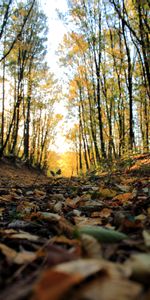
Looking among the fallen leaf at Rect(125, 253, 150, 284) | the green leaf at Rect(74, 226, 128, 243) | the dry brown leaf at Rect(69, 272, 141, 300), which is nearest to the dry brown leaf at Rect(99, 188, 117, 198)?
the green leaf at Rect(74, 226, 128, 243)

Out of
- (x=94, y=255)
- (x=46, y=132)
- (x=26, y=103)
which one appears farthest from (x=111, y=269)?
(x=46, y=132)

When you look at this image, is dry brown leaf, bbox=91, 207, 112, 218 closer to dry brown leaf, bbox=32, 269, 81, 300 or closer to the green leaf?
the green leaf

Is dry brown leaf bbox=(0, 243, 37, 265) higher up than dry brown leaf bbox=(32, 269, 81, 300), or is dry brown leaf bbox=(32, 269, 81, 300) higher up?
dry brown leaf bbox=(32, 269, 81, 300)

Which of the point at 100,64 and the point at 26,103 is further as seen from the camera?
the point at 26,103

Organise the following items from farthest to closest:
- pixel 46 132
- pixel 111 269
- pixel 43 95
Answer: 1. pixel 46 132
2. pixel 43 95
3. pixel 111 269

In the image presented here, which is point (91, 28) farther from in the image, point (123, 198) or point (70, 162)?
point (70, 162)

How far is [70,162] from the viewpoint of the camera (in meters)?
47.3

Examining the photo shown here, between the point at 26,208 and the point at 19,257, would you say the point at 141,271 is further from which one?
the point at 26,208

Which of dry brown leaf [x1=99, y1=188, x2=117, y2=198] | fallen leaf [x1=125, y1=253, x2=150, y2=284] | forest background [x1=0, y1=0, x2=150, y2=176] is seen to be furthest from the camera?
forest background [x1=0, y1=0, x2=150, y2=176]

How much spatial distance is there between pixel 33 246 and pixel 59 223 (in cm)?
40

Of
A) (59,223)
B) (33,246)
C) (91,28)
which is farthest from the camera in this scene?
(91,28)

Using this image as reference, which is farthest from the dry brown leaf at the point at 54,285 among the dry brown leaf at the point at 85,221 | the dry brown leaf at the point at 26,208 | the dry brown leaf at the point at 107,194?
the dry brown leaf at the point at 107,194

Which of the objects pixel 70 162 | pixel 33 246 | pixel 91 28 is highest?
pixel 91 28

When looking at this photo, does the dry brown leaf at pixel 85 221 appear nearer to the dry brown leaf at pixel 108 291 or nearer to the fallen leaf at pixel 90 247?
the fallen leaf at pixel 90 247
